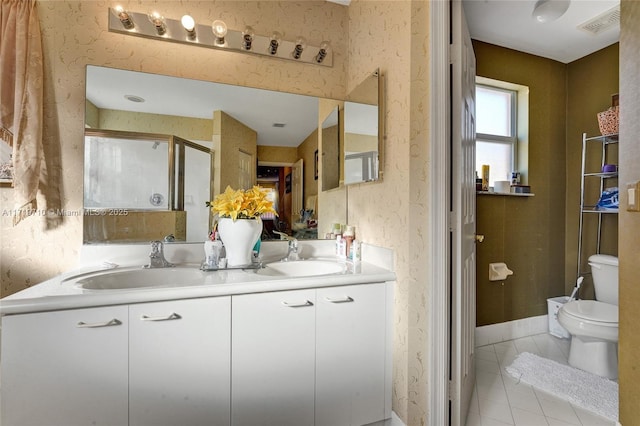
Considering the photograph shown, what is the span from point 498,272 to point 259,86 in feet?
7.50

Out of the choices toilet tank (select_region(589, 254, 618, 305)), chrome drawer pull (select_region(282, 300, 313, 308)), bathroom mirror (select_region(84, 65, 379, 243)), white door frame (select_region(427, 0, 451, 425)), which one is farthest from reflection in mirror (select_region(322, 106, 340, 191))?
toilet tank (select_region(589, 254, 618, 305))

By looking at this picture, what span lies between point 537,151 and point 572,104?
0.59 metres

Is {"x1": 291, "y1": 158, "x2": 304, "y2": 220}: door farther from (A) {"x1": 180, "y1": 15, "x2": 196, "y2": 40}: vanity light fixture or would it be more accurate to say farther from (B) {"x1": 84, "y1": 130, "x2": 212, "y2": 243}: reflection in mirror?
(A) {"x1": 180, "y1": 15, "x2": 196, "y2": 40}: vanity light fixture

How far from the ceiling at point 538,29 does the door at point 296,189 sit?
5.02 ft

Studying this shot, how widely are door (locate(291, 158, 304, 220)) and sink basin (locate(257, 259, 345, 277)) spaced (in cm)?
33

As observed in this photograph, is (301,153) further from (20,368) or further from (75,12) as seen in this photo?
(20,368)

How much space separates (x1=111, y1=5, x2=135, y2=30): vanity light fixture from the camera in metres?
1.53

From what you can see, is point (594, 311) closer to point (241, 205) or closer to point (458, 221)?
point (458, 221)

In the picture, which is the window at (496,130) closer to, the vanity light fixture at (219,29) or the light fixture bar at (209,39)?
the light fixture bar at (209,39)

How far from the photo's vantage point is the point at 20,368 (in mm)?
995

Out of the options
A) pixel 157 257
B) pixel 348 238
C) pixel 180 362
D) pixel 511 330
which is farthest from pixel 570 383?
pixel 157 257

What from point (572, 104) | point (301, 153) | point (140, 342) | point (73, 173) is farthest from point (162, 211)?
point (572, 104)

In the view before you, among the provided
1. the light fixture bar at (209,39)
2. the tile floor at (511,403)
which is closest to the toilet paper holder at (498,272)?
the tile floor at (511,403)

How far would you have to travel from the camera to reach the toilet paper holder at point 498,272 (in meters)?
2.37
